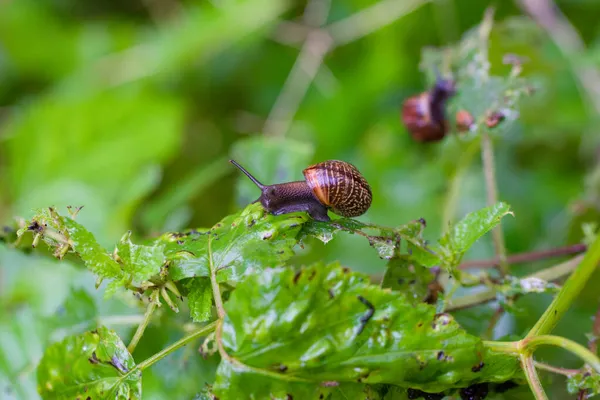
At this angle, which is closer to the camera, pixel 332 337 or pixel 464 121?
pixel 332 337

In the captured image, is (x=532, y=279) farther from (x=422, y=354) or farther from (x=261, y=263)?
(x=261, y=263)

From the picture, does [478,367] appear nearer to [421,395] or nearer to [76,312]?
[421,395]

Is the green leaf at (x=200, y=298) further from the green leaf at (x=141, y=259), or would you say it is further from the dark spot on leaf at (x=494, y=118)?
the dark spot on leaf at (x=494, y=118)

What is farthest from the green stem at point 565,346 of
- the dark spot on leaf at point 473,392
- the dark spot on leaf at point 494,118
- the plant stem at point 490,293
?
the dark spot on leaf at point 494,118

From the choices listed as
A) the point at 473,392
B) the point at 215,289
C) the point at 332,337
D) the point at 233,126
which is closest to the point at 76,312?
the point at 215,289

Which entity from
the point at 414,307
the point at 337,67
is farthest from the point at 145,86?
the point at 414,307

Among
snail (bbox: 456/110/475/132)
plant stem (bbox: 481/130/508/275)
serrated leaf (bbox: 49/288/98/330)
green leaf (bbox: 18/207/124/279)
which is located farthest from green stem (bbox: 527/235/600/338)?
serrated leaf (bbox: 49/288/98/330)
